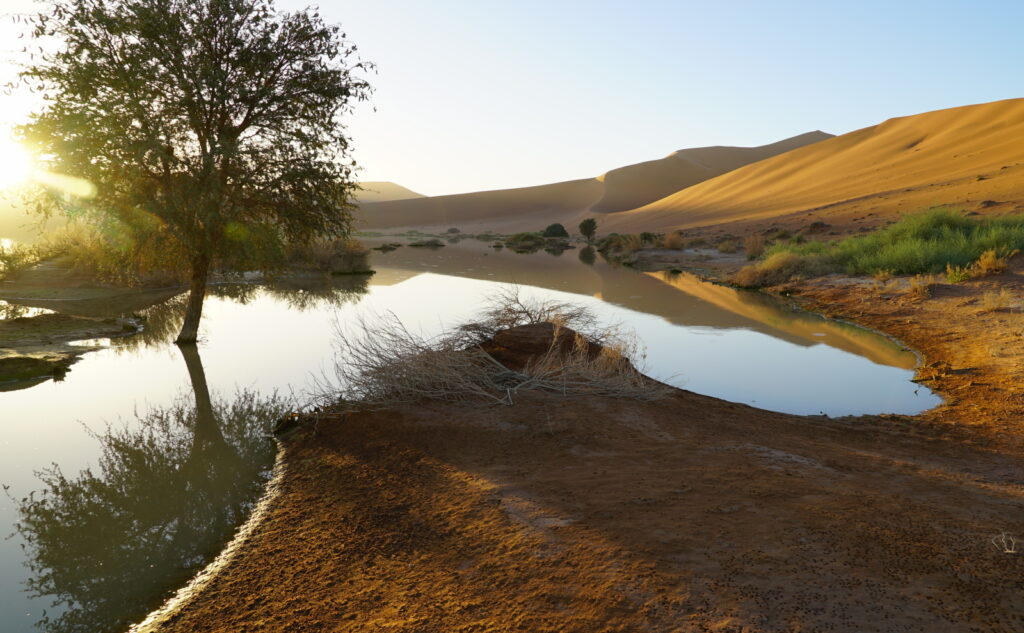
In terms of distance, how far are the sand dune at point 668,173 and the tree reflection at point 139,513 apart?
101127 mm

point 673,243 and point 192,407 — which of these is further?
point 673,243

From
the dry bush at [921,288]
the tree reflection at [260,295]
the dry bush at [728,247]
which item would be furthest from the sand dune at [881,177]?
the tree reflection at [260,295]

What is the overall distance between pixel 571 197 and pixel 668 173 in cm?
2084

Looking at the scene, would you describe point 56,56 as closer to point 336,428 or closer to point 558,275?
point 336,428

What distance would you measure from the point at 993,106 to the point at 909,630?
7127 centimetres

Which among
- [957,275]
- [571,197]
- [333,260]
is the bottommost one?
[957,275]

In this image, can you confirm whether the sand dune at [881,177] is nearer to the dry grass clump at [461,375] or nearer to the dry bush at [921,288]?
the dry bush at [921,288]

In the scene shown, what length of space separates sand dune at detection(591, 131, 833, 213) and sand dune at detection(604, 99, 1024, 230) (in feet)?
95.5

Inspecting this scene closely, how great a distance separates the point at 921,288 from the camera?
550 inches

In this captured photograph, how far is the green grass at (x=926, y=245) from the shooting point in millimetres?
16500

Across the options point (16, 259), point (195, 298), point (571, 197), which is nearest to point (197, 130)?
point (195, 298)

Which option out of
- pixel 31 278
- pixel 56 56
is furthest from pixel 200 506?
pixel 31 278

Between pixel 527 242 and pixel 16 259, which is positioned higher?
pixel 16 259

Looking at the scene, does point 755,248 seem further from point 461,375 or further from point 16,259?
point 16,259
